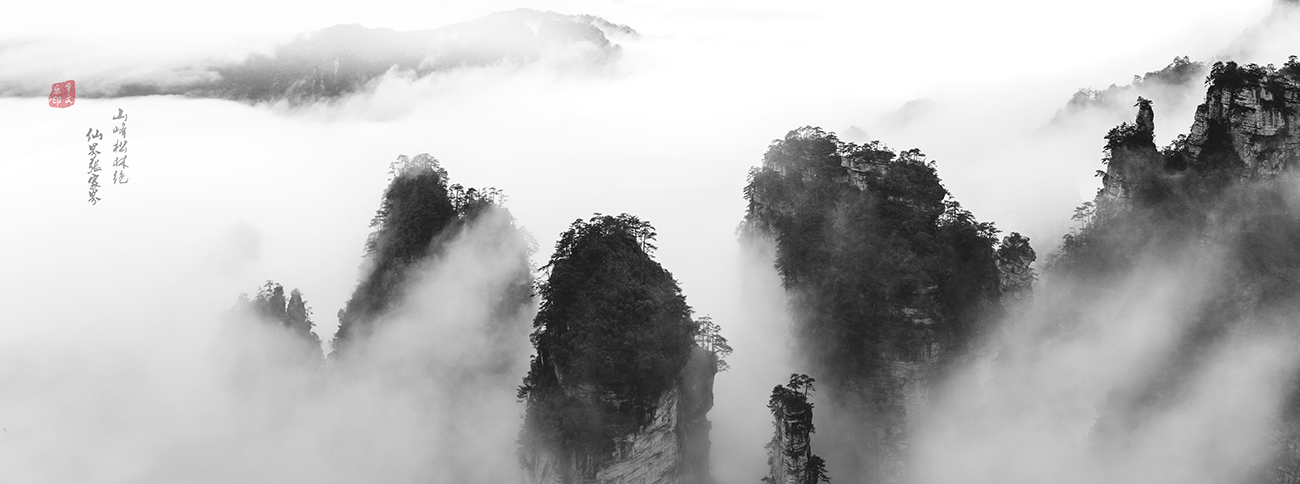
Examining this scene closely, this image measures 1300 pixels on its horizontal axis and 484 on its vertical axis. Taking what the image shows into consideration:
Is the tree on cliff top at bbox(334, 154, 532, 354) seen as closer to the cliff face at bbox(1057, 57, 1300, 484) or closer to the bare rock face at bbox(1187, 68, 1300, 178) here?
the cliff face at bbox(1057, 57, 1300, 484)

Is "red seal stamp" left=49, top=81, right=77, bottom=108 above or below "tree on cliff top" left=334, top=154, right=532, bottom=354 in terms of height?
above

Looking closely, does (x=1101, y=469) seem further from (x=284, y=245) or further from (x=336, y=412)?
(x=284, y=245)

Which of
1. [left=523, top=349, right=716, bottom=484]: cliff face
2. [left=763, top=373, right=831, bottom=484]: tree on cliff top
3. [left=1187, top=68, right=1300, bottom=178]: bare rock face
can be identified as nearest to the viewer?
[left=523, top=349, right=716, bottom=484]: cliff face

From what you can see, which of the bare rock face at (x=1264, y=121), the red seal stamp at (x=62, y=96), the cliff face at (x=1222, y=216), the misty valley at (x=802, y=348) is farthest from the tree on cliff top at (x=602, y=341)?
the red seal stamp at (x=62, y=96)

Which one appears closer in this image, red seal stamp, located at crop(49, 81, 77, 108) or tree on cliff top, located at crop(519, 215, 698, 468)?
tree on cliff top, located at crop(519, 215, 698, 468)

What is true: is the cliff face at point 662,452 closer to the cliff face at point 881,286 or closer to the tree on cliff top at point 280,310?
the cliff face at point 881,286

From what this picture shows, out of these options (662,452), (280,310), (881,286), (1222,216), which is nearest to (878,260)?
(881,286)

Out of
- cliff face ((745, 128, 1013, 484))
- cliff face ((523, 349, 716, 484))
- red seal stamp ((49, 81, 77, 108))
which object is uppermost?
red seal stamp ((49, 81, 77, 108))

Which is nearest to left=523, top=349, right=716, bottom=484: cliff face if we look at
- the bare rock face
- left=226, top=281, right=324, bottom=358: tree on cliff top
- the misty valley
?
the misty valley
